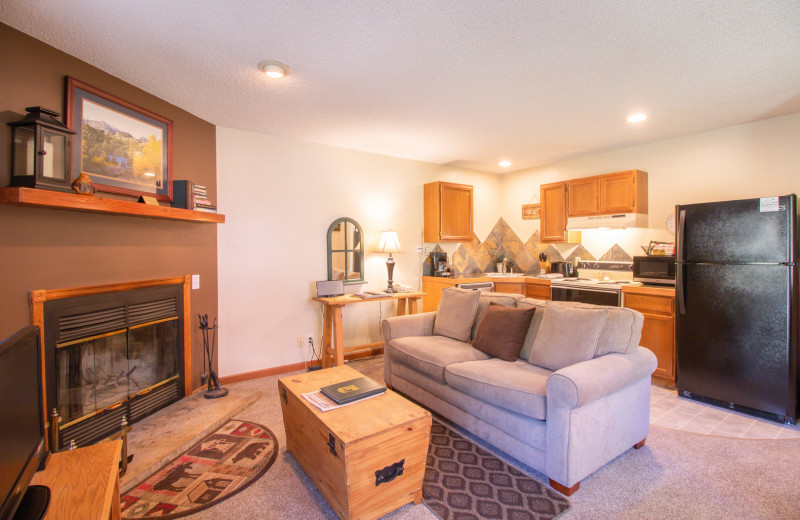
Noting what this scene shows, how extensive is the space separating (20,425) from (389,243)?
11.9 ft

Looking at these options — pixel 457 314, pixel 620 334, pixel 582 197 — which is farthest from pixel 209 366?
pixel 582 197

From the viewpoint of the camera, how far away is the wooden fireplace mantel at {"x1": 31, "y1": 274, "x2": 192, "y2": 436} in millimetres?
2123

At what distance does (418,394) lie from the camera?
303cm

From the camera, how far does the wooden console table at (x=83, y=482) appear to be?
110 centimetres

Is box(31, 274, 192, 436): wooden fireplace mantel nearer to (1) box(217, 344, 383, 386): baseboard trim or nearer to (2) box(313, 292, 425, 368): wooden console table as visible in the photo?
(1) box(217, 344, 383, 386): baseboard trim

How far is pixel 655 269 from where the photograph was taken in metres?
3.77

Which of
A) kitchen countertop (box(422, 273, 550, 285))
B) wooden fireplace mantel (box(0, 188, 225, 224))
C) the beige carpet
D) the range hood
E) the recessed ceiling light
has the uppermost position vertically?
the recessed ceiling light

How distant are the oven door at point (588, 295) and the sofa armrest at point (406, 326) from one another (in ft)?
5.98

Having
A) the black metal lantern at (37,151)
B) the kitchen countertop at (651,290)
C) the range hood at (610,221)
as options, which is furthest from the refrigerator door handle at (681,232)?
the black metal lantern at (37,151)

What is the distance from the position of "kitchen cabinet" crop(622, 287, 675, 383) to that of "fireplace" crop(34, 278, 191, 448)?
4.31m

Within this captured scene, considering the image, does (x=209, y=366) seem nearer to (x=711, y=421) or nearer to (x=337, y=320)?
(x=337, y=320)

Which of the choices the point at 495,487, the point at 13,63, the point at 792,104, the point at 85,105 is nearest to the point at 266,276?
the point at 85,105

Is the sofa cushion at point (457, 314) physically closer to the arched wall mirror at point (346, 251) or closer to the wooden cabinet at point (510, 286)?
the arched wall mirror at point (346, 251)

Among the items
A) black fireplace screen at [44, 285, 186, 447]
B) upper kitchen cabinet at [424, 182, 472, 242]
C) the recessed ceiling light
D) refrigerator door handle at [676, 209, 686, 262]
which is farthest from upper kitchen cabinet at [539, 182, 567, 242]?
black fireplace screen at [44, 285, 186, 447]
